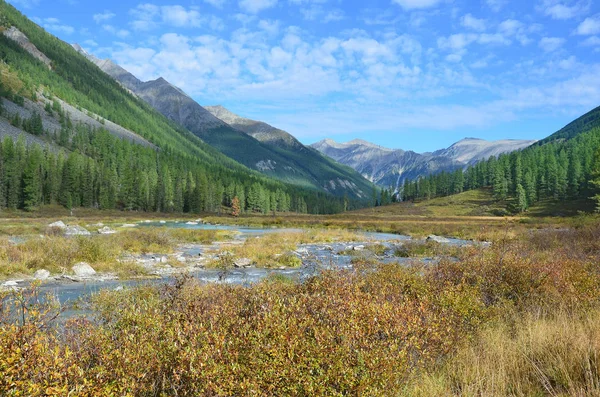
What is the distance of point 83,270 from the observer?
21.5 m

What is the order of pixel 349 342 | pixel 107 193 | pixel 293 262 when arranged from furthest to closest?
pixel 107 193 < pixel 293 262 < pixel 349 342

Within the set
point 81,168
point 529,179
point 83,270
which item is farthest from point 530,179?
point 81,168

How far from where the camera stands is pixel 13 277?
19.6m

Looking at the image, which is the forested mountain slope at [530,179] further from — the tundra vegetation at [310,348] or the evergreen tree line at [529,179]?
the tundra vegetation at [310,348]

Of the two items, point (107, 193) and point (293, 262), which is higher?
point (107, 193)

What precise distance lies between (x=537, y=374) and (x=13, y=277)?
927 inches

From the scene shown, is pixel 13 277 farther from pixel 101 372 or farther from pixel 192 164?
pixel 192 164

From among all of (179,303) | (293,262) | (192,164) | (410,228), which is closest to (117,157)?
(192,164)

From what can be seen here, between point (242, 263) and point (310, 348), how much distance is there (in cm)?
2330

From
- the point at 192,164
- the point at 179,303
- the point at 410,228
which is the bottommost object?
the point at 410,228

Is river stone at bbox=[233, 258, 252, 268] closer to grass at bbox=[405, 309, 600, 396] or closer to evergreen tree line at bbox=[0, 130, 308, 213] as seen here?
grass at bbox=[405, 309, 600, 396]

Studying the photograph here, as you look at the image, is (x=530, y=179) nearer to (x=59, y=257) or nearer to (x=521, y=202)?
(x=521, y=202)

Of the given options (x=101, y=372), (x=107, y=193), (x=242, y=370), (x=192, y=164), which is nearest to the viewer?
(x=101, y=372)

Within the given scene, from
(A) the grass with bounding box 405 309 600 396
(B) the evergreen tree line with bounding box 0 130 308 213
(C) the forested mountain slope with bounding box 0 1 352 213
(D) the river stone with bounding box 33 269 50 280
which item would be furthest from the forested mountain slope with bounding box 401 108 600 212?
(D) the river stone with bounding box 33 269 50 280
